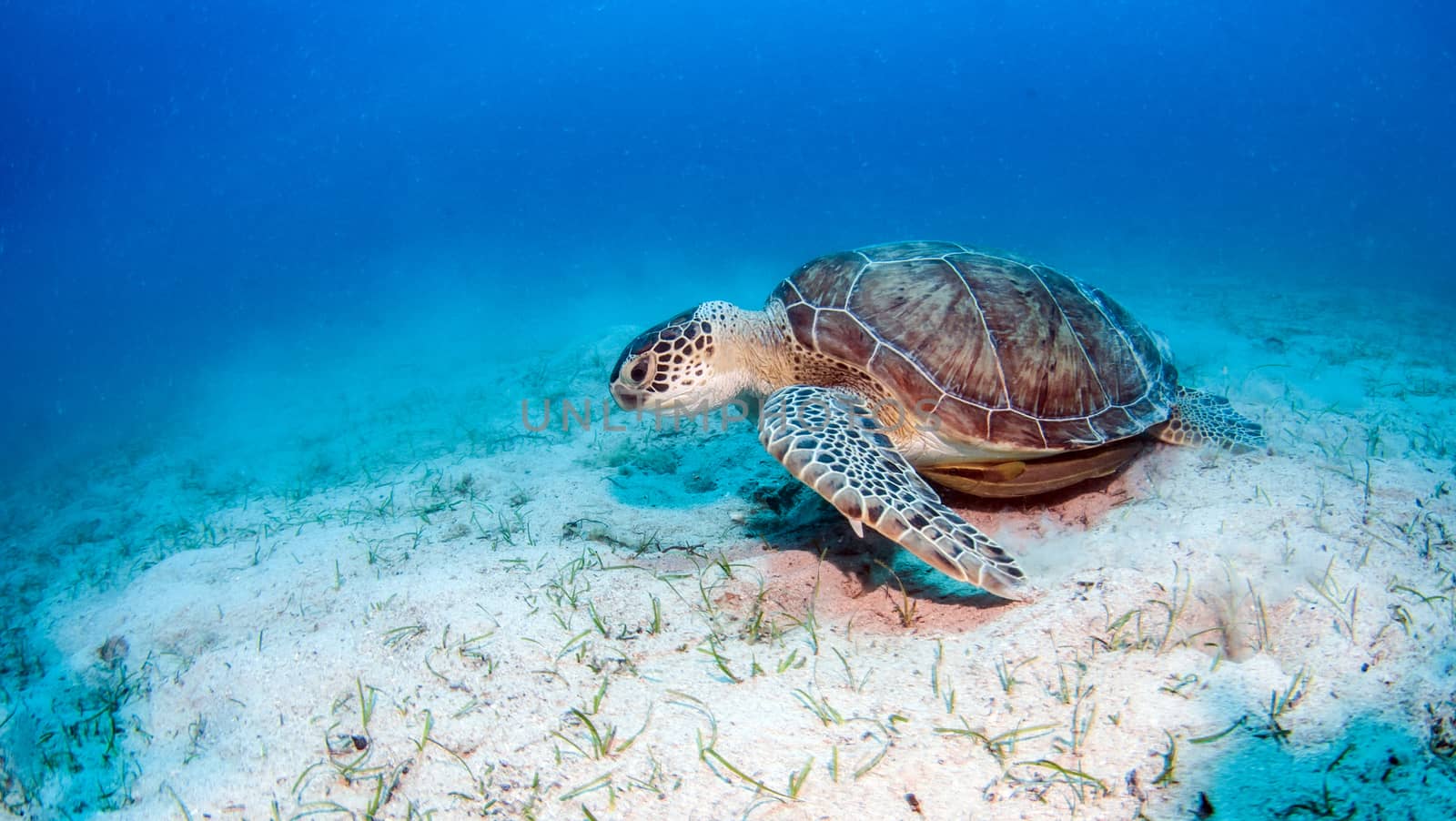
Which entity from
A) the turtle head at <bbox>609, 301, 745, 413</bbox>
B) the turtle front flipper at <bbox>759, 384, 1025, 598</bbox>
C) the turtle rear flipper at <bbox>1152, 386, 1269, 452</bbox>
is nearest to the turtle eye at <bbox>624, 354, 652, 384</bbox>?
the turtle head at <bbox>609, 301, 745, 413</bbox>

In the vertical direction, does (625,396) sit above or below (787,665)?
above

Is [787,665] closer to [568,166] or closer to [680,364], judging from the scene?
[680,364]

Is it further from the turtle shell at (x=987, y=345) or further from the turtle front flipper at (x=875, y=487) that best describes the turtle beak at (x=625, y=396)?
the turtle shell at (x=987, y=345)

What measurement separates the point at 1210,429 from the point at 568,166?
116m

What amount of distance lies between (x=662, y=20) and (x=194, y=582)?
13620 cm

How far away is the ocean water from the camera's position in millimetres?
4793

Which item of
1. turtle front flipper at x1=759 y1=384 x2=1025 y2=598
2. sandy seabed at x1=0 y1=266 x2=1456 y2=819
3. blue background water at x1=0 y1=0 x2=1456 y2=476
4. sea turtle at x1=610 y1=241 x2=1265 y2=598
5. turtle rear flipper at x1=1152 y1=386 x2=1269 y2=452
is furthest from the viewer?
blue background water at x1=0 y1=0 x2=1456 y2=476

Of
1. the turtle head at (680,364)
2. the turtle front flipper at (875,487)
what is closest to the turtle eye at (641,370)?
the turtle head at (680,364)

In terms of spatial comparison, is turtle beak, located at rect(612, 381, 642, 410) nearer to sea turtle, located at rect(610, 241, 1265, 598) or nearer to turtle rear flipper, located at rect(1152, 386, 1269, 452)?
sea turtle, located at rect(610, 241, 1265, 598)

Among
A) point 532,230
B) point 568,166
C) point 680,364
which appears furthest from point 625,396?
point 568,166

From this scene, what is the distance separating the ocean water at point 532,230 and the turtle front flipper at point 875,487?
0.67 metres

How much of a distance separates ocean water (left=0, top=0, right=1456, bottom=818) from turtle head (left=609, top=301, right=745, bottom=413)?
0.81 meters

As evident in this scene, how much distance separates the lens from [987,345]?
3443 mm

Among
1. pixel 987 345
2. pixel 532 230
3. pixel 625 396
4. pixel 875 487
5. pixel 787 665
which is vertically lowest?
pixel 787 665
